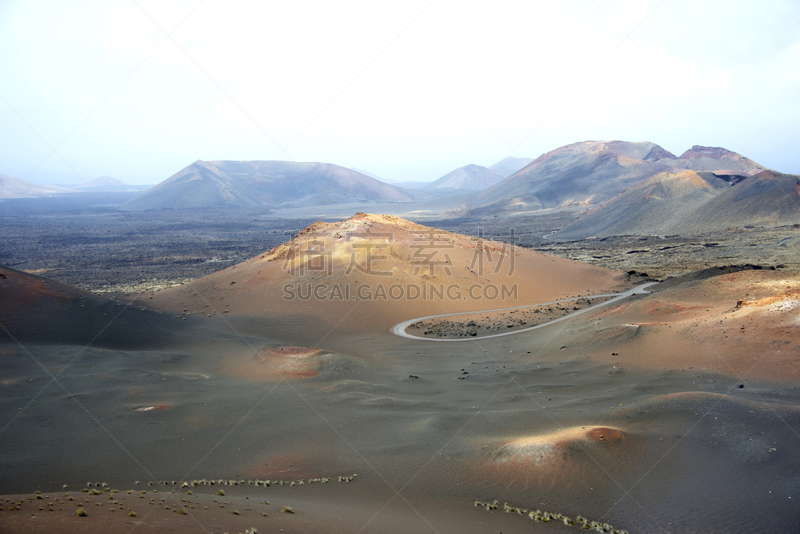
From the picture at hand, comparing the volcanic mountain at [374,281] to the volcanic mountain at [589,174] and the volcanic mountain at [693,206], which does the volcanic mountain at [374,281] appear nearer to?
the volcanic mountain at [693,206]

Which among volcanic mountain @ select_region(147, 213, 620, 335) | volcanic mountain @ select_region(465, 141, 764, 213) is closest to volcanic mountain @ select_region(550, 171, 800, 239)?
volcanic mountain @ select_region(465, 141, 764, 213)

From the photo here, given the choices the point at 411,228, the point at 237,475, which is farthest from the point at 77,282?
the point at 237,475

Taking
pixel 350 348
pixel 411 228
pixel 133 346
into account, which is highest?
pixel 411 228

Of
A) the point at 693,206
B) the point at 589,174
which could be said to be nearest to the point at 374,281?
the point at 693,206

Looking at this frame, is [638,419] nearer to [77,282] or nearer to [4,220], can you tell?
[77,282]

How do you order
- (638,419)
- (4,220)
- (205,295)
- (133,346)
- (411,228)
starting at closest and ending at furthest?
(638,419)
(133,346)
(205,295)
(411,228)
(4,220)

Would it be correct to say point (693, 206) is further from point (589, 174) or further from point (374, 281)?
point (589, 174)

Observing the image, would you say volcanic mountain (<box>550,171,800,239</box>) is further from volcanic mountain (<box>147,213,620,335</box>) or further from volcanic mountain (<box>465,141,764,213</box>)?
volcanic mountain (<box>147,213,620,335</box>)

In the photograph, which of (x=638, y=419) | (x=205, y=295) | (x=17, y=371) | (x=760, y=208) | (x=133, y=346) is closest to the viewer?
(x=638, y=419)
